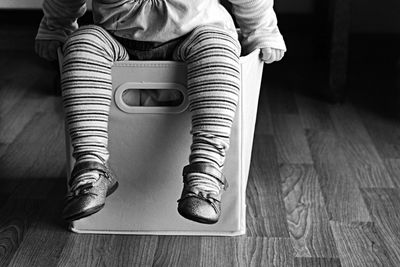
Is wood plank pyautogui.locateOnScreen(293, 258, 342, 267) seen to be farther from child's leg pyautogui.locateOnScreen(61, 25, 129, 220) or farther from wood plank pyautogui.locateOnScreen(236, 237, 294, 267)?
child's leg pyautogui.locateOnScreen(61, 25, 129, 220)

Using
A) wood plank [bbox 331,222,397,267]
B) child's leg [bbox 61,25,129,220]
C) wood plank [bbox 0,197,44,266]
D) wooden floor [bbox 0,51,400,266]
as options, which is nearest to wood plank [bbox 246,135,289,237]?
wooden floor [bbox 0,51,400,266]

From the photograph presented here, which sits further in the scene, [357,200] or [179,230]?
[357,200]

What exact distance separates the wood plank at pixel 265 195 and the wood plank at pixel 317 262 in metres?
0.10

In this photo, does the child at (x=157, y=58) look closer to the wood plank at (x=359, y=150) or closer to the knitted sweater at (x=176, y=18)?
the knitted sweater at (x=176, y=18)

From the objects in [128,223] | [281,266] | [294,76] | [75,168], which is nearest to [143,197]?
[128,223]

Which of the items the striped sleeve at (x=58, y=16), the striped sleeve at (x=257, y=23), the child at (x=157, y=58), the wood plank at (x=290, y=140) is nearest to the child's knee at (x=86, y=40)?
the child at (x=157, y=58)

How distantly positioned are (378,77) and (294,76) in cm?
25

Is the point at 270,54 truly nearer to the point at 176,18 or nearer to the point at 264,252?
the point at 176,18

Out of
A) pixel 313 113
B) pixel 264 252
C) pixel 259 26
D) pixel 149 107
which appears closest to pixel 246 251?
pixel 264 252

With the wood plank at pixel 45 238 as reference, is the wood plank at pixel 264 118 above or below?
below

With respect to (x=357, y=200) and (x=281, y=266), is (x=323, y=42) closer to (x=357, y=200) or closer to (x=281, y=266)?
(x=357, y=200)

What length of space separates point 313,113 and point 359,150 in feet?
0.93

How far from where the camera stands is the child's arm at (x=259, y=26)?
1528 mm

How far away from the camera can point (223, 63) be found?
138 centimetres
